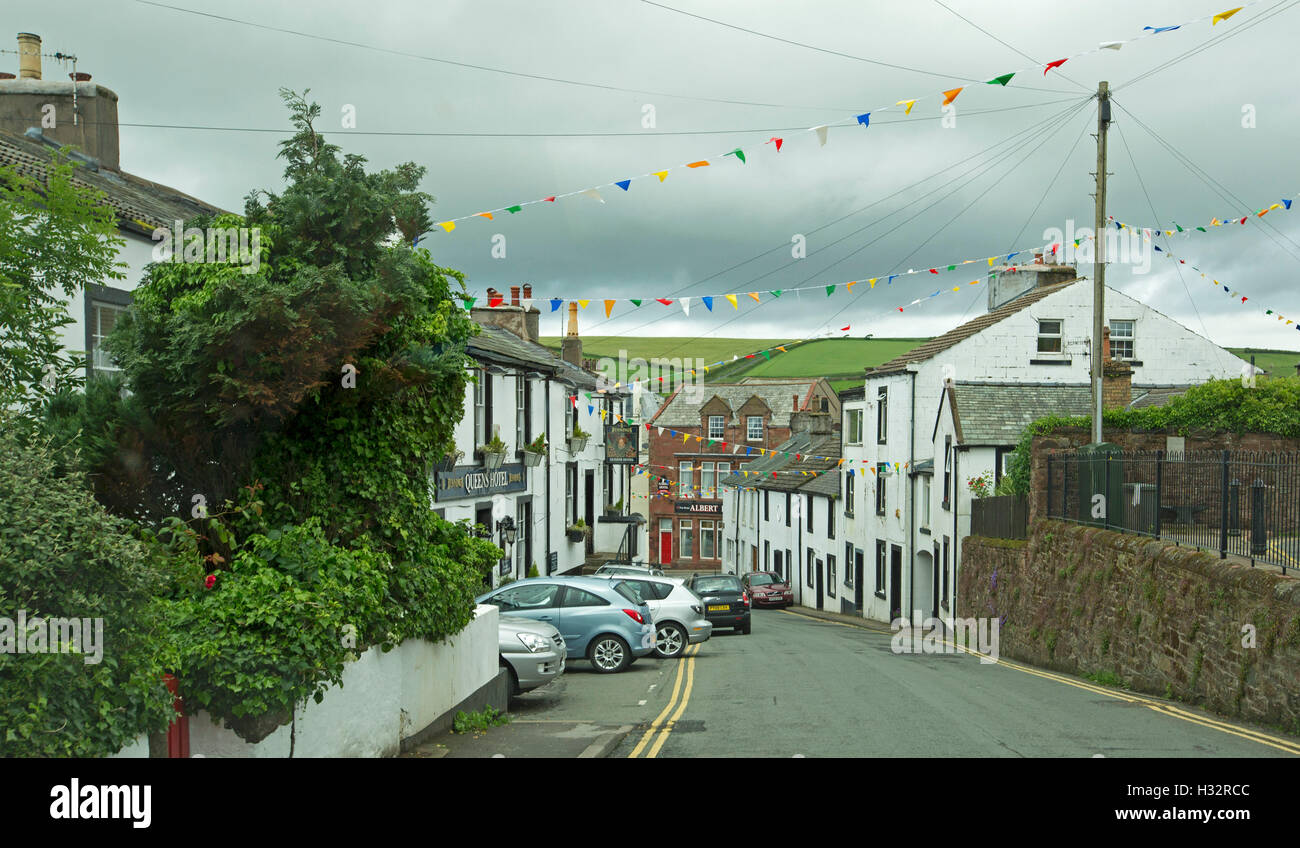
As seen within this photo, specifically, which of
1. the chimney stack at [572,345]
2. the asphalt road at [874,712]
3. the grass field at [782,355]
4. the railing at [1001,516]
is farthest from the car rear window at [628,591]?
the grass field at [782,355]

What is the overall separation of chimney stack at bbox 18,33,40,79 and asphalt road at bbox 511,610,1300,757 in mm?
13448

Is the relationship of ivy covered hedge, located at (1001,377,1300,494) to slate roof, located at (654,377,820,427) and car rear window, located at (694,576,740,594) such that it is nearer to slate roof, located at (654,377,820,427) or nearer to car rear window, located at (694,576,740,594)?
car rear window, located at (694,576,740,594)

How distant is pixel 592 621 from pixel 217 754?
1066 cm

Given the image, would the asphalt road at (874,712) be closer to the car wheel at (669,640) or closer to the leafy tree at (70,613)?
the car wheel at (669,640)

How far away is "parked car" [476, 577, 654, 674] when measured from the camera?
17.6 m

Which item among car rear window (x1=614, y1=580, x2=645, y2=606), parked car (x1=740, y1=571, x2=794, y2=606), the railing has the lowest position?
parked car (x1=740, y1=571, x2=794, y2=606)

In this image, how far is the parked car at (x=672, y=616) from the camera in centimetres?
2039

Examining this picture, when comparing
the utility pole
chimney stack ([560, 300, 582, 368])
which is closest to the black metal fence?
the utility pole

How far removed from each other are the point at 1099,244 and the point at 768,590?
2559 centimetres

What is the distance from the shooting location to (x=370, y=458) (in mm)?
9375

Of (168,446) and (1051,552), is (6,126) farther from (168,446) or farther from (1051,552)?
(1051,552)

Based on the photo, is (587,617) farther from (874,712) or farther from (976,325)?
(976,325)

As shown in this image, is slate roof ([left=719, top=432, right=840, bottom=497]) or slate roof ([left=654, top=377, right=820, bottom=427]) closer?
slate roof ([left=719, top=432, right=840, bottom=497])

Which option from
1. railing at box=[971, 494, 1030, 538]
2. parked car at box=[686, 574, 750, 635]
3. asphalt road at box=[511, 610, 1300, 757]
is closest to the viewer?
asphalt road at box=[511, 610, 1300, 757]
